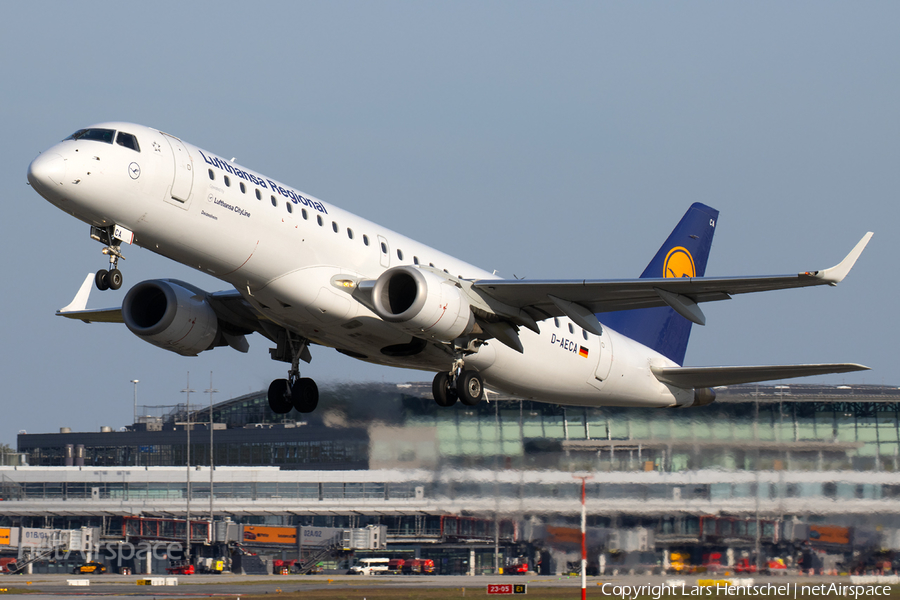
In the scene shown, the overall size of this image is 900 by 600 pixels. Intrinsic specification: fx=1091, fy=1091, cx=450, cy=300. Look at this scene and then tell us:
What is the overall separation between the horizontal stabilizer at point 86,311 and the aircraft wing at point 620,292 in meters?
10.6

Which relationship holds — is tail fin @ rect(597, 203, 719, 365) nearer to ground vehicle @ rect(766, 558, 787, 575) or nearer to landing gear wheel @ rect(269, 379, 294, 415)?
ground vehicle @ rect(766, 558, 787, 575)

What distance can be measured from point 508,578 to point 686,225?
516 inches

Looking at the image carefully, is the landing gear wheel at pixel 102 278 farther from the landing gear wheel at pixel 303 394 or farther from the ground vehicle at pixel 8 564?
the ground vehicle at pixel 8 564

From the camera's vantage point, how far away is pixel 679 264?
33.7 m

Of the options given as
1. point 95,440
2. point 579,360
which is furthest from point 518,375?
point 95,440

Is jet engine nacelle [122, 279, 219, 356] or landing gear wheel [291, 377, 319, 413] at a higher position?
jet engine nacelle [122, 279, 219, 356]

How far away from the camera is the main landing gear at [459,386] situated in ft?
82.7

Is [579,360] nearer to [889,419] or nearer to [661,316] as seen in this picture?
[661,316]

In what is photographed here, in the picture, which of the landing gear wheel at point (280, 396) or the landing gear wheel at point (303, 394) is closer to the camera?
the landing gear wheel at point (303, 394)

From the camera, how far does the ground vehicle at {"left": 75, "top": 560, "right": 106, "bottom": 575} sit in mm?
52256

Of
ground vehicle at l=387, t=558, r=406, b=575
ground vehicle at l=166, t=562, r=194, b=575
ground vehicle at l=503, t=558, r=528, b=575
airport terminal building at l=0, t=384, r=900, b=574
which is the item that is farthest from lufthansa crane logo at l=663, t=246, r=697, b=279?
ground vehicle at l=166, t=562, r=194, b=575

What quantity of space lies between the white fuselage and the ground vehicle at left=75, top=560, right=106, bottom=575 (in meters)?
31.8

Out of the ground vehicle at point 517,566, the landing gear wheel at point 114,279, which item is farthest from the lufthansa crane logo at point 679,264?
the landing gear wheel at point 114,279

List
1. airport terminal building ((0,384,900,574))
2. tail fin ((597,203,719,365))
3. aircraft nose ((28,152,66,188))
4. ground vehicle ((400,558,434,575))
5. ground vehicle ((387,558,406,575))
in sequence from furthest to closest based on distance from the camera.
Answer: ground vehicle ((387,558,406,575)) < ground vehicle ((400,558,434,575)) < tail fin ((597,203,719,365)) < airport terminal building ((0,384,900,574)) < aircraft nose ((28,152,66,188))
